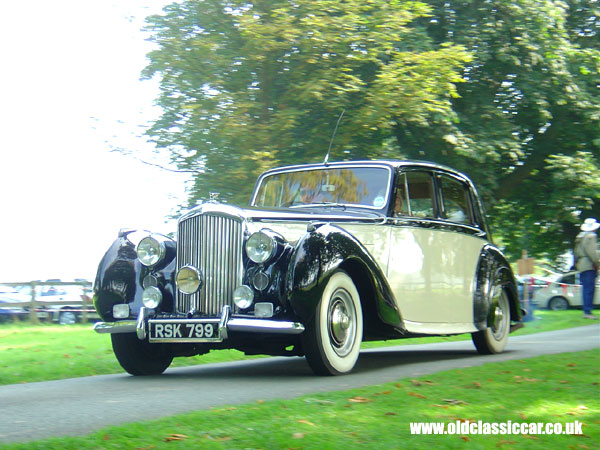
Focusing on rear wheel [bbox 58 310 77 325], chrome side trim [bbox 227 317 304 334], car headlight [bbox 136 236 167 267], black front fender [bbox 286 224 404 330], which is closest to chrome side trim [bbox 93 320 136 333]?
car headlight [bbox 136 236 167 267]

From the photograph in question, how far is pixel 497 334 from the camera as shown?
9.98 m

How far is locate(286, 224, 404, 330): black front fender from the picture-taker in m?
6.57

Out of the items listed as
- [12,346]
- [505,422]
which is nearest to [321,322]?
[505,422]

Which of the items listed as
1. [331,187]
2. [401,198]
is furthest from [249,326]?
[401,198]

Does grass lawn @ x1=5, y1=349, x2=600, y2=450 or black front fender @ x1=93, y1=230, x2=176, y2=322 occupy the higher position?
black front fender @ x1=93, y1=230, x2=176, y2=322

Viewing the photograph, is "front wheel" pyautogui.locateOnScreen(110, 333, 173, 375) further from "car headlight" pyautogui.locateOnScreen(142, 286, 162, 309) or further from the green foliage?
the green foliage

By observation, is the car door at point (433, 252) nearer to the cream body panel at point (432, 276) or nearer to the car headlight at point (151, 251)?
the cream body panel at point (432, 276)

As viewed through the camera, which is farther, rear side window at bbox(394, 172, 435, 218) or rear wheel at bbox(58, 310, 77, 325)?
rear wheel at bbox(58, 310, 77, 325)

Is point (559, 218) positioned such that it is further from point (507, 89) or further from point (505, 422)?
point (505, 422)

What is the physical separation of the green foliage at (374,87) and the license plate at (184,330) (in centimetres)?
750

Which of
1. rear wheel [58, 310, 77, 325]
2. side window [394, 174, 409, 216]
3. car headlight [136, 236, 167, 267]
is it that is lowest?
rear wheel [58, 310, 77, 325]

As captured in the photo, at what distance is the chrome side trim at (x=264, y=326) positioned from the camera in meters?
6.46

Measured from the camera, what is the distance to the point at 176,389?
630 cm

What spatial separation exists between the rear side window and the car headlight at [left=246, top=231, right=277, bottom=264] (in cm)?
178
